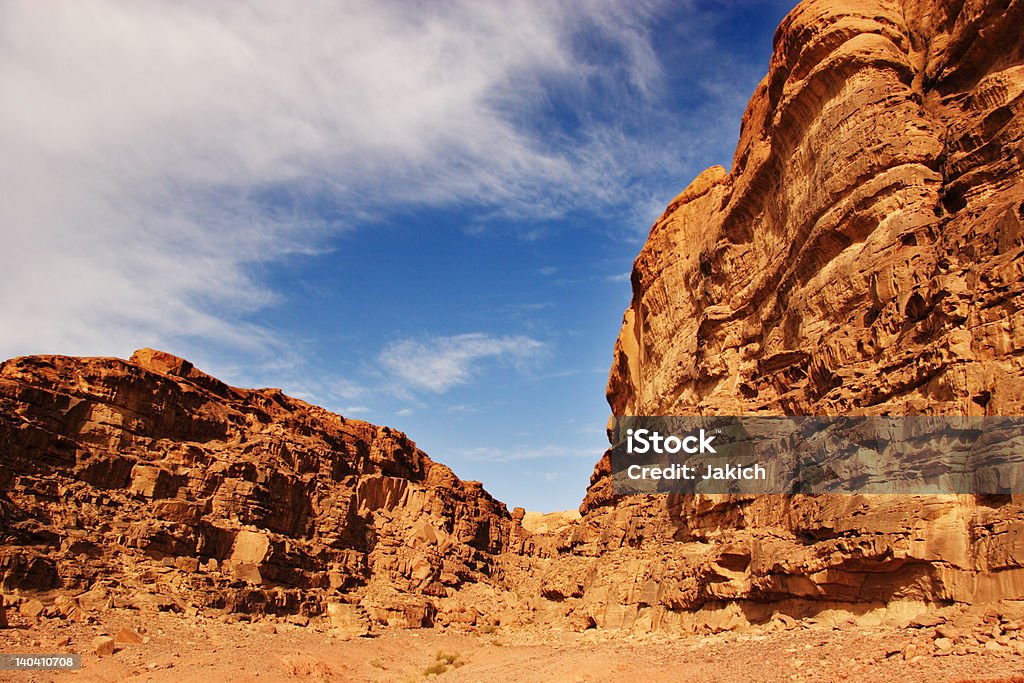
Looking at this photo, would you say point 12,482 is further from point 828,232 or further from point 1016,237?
point 1016,237

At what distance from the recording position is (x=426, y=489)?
50125mm

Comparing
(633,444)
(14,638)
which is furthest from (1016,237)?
(14,638)

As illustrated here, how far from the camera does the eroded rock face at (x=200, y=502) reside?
30.6 meters

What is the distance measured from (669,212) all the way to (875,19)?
19.1 m

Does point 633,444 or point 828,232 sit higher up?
point 828,232

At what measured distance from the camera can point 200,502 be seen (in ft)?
118

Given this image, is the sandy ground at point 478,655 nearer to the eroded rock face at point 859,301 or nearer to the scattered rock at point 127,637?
the scattered rock at point 127,637

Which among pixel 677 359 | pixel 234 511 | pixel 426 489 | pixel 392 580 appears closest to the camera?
pixel 234 511

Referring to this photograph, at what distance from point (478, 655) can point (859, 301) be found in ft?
68.9

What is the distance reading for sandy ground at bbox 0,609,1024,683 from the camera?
15.3 m

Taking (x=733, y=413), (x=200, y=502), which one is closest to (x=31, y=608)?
(x=200, y=502)
